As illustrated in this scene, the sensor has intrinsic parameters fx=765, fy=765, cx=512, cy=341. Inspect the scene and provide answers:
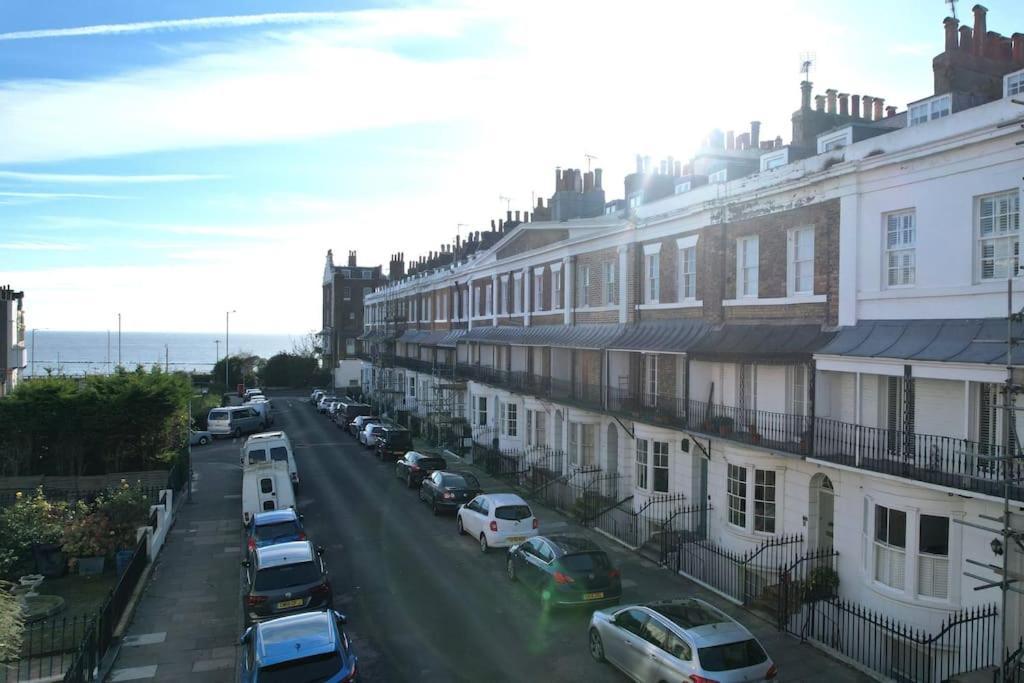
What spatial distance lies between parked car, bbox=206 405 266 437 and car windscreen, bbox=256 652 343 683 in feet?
125

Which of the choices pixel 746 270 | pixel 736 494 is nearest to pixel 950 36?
pixel 746 270

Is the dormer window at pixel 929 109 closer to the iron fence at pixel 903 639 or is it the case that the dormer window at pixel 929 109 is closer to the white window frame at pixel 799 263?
the white window frame at pixel 799 263

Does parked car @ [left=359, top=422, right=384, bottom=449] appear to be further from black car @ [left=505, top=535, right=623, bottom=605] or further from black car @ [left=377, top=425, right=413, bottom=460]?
black car @ [left=505, top=535, right=623, bottom=605]

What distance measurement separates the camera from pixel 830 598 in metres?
16.3

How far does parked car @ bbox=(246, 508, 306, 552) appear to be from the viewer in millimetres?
19406

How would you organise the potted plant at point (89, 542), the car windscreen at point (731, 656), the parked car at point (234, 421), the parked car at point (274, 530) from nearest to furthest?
the car windscreen at point (731, 656) < the parked car at point (274, 530) < the potted plant at point (89, 542) < the parked car at point (234, 421)

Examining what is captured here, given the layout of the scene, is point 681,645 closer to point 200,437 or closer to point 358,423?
point 358,423

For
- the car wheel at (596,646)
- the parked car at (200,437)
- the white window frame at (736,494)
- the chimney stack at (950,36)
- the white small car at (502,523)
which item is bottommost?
the parked car at (200,437)

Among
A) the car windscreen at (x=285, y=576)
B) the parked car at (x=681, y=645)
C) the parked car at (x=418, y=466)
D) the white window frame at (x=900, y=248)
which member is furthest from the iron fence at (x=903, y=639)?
the parked car at (x=418, y=466)

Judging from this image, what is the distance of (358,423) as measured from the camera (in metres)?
45.8

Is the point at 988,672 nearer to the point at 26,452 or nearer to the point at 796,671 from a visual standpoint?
the point at 796,671

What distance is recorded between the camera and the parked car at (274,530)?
19.4 metres

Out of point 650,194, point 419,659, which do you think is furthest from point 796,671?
point 650,194

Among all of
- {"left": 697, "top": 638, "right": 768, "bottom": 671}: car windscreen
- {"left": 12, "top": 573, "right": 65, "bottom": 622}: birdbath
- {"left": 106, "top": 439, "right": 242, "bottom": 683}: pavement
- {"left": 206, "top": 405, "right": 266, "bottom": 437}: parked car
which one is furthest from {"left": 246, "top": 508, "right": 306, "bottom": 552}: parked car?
{"left": 206, "top": 405, "right": 266, "bottom": 437}: parked car
